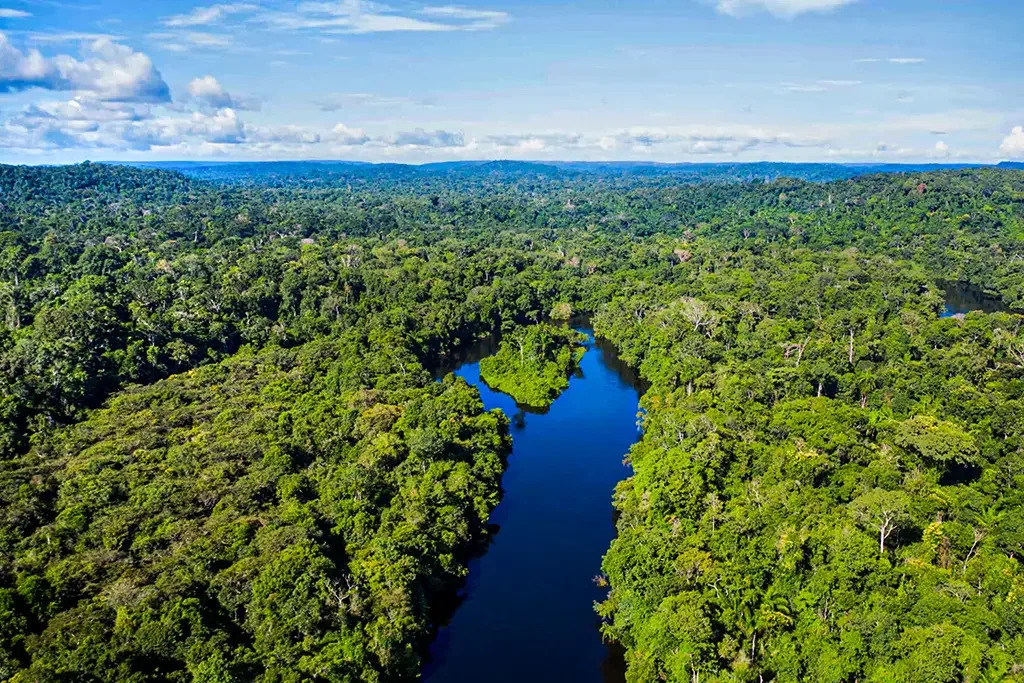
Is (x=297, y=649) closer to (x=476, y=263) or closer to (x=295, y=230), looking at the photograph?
(x=476, y=263)

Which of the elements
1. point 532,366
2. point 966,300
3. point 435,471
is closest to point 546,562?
point 435,471

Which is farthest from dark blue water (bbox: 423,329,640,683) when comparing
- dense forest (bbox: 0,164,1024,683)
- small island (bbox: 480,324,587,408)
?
small island (bbox: 480,324,587,408)

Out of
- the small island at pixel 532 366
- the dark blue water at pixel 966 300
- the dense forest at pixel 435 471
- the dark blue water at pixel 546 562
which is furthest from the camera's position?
the dark blue water at pixel 966 300

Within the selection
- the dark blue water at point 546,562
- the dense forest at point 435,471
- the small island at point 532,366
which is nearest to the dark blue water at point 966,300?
the dense forest at point 435,471

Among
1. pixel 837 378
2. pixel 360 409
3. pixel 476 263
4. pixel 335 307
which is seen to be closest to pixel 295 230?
pixel 476 263

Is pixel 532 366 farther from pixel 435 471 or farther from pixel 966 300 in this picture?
pixel 966 300

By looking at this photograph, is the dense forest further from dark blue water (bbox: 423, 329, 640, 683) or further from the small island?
dark blue water (bbox: 423, 329, 640, 683)

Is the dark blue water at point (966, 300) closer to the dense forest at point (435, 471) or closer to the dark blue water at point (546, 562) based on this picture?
the dense forest at point (435, 471)
